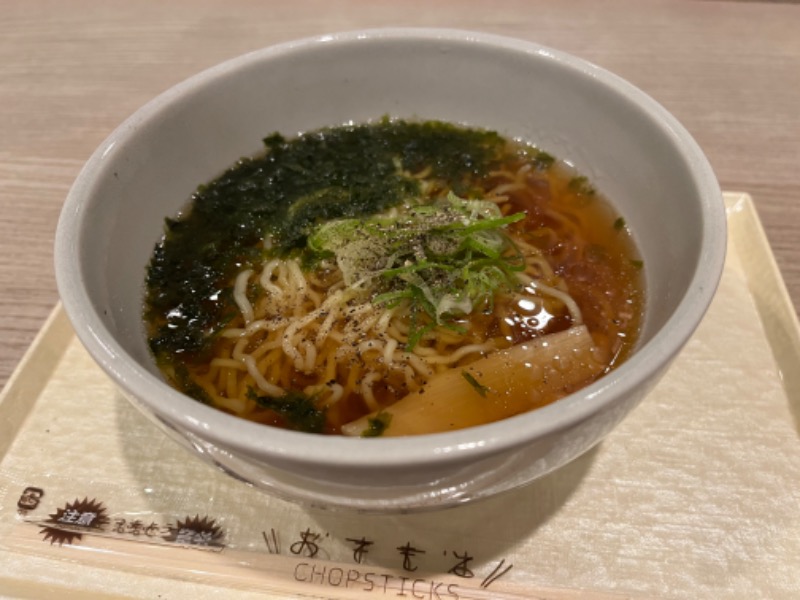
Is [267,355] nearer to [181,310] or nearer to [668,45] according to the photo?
[181,310]

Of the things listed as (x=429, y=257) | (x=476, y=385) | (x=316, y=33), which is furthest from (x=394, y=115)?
(x=316, y=33)

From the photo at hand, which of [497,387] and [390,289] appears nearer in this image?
[497,387]

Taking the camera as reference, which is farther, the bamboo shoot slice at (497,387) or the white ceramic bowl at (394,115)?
the bamboo shoot slice at (497,387)

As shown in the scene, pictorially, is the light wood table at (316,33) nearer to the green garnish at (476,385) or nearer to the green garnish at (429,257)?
the green garnish at (429,257)

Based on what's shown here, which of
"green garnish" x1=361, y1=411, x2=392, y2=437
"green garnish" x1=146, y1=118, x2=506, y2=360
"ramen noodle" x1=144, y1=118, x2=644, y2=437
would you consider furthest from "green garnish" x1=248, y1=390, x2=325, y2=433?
"green garnish" x1=146, y1=118, x2=506, y2=360

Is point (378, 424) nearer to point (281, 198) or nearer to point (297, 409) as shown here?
point (297, 409)

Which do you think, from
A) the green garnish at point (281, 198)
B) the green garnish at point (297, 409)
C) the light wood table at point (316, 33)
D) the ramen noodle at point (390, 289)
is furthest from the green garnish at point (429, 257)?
the light wood table at point (316, 33)
